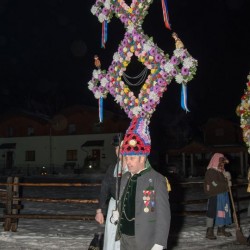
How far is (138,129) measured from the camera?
15.8ft

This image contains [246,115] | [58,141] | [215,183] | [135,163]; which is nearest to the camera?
[135,163]

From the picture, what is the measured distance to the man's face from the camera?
4.55 meters

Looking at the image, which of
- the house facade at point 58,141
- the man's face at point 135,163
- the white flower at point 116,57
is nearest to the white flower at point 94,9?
the white flower at point 116,57

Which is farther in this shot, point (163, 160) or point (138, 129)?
→ point (163, 160)

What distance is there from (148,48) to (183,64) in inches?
36.4

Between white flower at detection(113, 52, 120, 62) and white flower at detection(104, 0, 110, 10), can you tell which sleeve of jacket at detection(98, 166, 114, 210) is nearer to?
white flower at detection(113, 52, 120, 62)

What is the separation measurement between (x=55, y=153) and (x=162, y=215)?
48.4 m

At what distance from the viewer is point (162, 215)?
4262 millimetres

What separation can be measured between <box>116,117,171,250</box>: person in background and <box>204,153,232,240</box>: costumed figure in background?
5229 millimetres

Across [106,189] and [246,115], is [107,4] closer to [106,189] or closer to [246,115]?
[246,115]

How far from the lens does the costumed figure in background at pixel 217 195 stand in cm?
962

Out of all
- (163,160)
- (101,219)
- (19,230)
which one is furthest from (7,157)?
(101,219)


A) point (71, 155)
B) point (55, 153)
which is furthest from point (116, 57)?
point (55, 153)

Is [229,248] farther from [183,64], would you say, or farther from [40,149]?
[40,149]
